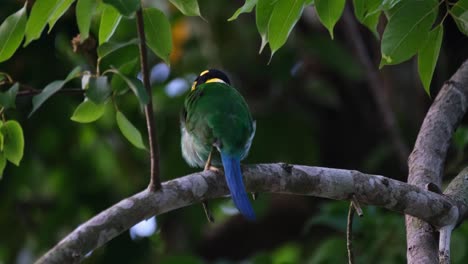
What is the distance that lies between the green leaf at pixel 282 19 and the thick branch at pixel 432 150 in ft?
2.27

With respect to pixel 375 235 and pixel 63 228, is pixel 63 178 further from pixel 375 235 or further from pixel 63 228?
pixel 375 235

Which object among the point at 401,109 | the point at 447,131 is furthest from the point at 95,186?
the point at 447,131

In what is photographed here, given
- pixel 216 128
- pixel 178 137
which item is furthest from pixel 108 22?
pixel 178 137

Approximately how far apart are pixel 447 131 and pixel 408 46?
0.66 metres

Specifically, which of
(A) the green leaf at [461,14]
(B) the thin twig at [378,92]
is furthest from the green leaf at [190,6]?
(B) the thin twig at [378,92]

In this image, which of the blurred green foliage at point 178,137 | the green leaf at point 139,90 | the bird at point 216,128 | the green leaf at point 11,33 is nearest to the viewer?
the green leaf at point 139,90

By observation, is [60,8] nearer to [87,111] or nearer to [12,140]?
[87,111]

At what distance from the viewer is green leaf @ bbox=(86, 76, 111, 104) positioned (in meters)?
2.29

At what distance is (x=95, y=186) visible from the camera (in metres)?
5.53

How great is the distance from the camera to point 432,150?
3.01 meters

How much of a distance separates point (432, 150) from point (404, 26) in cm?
64

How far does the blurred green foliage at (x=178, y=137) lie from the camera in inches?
198

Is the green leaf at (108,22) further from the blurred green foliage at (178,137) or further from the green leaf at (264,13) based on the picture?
the blurred green foliage at (178,137)

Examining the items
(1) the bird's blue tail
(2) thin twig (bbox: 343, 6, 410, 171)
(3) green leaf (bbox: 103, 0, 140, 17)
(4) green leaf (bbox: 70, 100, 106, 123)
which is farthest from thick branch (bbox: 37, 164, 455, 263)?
(2) thin twig (bbox: 343, 6, 410, 171)
